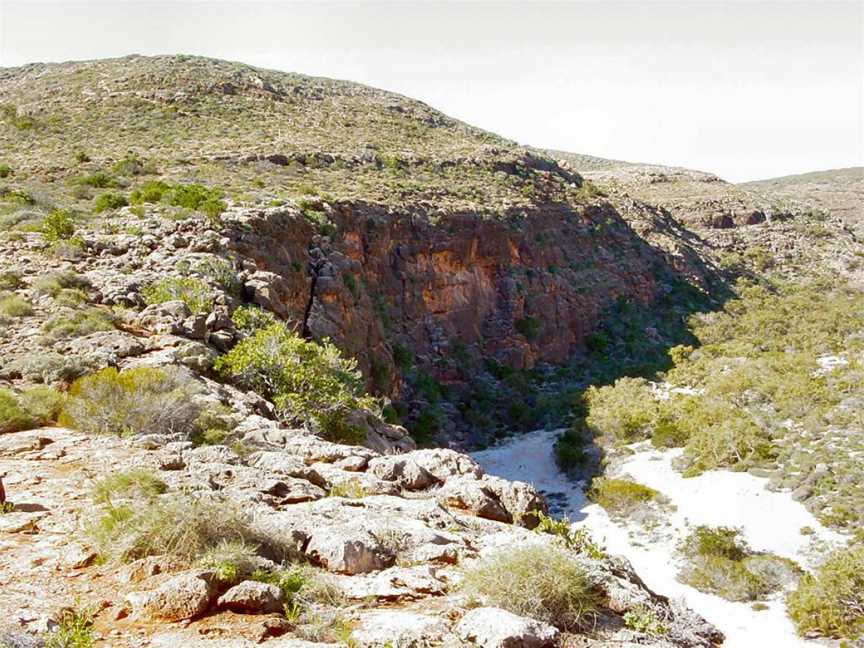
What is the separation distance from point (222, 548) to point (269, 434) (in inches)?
168

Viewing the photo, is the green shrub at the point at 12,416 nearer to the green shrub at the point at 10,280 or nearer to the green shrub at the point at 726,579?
the green shrub at the point at 10,280

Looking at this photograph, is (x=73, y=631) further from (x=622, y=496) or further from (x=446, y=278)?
(x=446, y=278)

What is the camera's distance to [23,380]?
902cm

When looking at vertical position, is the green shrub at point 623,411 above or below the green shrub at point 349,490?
below

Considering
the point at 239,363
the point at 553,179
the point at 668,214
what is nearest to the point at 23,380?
the point at 239,363

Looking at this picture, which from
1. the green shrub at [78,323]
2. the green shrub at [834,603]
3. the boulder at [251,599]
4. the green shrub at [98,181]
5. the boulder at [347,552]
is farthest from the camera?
the green shrub at [98,181]

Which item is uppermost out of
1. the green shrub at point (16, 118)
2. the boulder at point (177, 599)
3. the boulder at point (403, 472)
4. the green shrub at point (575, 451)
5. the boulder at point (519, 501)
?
the green shrub at point (16, 118)

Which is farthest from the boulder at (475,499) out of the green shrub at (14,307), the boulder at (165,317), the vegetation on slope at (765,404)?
the vegetation on slope at (765,404)

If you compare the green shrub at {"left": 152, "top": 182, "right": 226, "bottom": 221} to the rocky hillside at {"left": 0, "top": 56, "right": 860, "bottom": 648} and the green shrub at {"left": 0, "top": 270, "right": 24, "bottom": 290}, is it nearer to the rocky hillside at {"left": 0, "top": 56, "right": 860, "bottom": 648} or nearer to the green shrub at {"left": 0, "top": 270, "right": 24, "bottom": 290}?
the rocky hillside at {"left": 0, "top": 56, "right": 860, "bottom": 648}

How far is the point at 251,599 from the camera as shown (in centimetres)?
416

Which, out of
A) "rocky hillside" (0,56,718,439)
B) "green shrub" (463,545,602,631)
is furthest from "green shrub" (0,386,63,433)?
"green shrub" (463,545,602,631)

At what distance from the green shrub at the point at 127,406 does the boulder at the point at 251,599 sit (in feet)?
14.3

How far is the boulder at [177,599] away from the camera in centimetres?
403

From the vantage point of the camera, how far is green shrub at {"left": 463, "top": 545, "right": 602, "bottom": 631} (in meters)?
4.29
